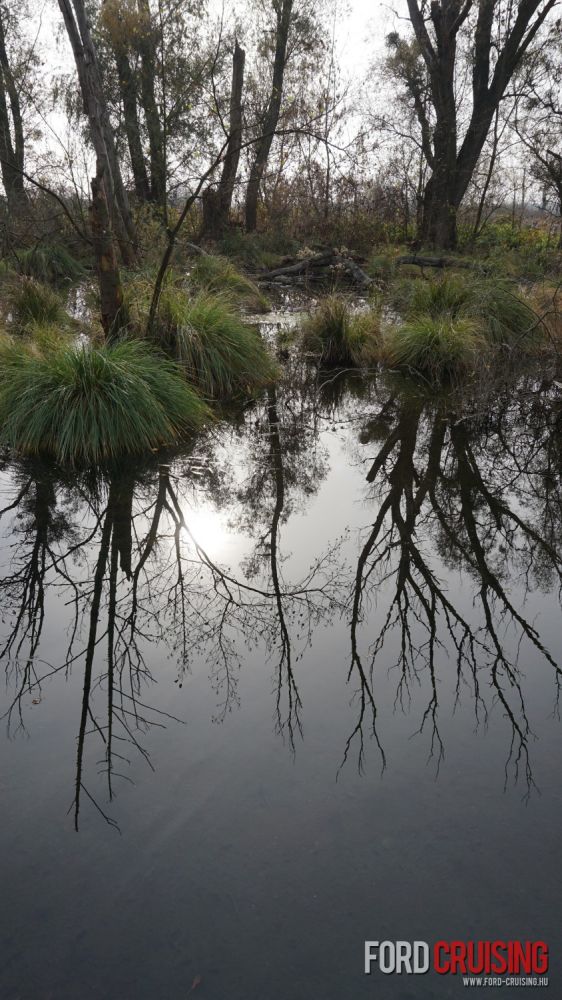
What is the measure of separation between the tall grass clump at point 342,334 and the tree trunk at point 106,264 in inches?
112

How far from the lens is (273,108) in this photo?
15.3 meters

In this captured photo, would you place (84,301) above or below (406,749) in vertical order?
above

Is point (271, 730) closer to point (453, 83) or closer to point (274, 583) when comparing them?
point (274, 583)

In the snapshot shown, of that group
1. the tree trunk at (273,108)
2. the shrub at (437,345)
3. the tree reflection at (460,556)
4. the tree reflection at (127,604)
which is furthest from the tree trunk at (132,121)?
the tree reflection at (127,604)

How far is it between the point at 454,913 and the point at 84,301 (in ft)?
32.2

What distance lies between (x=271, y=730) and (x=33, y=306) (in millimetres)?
7035

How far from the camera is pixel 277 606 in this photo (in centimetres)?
334

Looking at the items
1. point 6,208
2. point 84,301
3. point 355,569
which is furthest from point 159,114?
point 355,569

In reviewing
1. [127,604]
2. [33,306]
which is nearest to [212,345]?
[33,306]

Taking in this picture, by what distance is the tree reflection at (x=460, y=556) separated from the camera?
276 centimetres

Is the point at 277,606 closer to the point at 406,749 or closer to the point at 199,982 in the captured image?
the point at 406,749

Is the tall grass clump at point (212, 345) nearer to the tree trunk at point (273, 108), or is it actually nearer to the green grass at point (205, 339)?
the green grass at point (205, 339)

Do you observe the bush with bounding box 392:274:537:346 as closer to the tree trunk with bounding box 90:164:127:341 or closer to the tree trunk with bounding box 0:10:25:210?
the tree trunk with bounding box 90:164:127:341

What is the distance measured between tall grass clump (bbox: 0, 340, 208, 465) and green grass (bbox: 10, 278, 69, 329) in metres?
2.81
